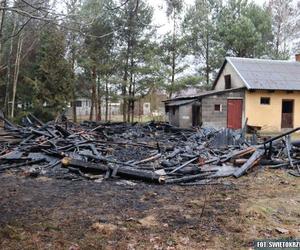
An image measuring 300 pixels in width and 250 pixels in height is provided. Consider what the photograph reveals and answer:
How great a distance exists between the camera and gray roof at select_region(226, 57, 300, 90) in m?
22.2

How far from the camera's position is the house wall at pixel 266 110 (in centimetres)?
2242

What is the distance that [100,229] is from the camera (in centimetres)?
450

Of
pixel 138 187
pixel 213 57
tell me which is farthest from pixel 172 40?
pixel 138 187

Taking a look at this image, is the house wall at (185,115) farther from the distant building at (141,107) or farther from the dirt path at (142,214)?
the dirt path at (142,214)

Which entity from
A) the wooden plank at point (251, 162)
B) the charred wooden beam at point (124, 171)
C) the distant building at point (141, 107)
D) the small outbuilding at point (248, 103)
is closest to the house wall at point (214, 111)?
the small outbuilding at point (248, 103)

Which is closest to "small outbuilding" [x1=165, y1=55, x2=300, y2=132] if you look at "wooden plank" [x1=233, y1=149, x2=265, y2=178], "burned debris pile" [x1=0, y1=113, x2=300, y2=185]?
"burned debris pile" [x1=0, y1=113, x2=300, y2=185]

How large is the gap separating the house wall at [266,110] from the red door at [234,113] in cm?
46

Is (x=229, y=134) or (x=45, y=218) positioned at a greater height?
(x=229, y=134)

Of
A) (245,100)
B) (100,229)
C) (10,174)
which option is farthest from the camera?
(245,100)

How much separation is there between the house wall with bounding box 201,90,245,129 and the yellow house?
0.36 metres

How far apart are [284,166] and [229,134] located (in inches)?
143

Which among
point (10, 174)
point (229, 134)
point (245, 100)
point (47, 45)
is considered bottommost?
point (10, 174)

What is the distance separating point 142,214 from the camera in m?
5.23

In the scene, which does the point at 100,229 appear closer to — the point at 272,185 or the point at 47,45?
the point at 272,185
